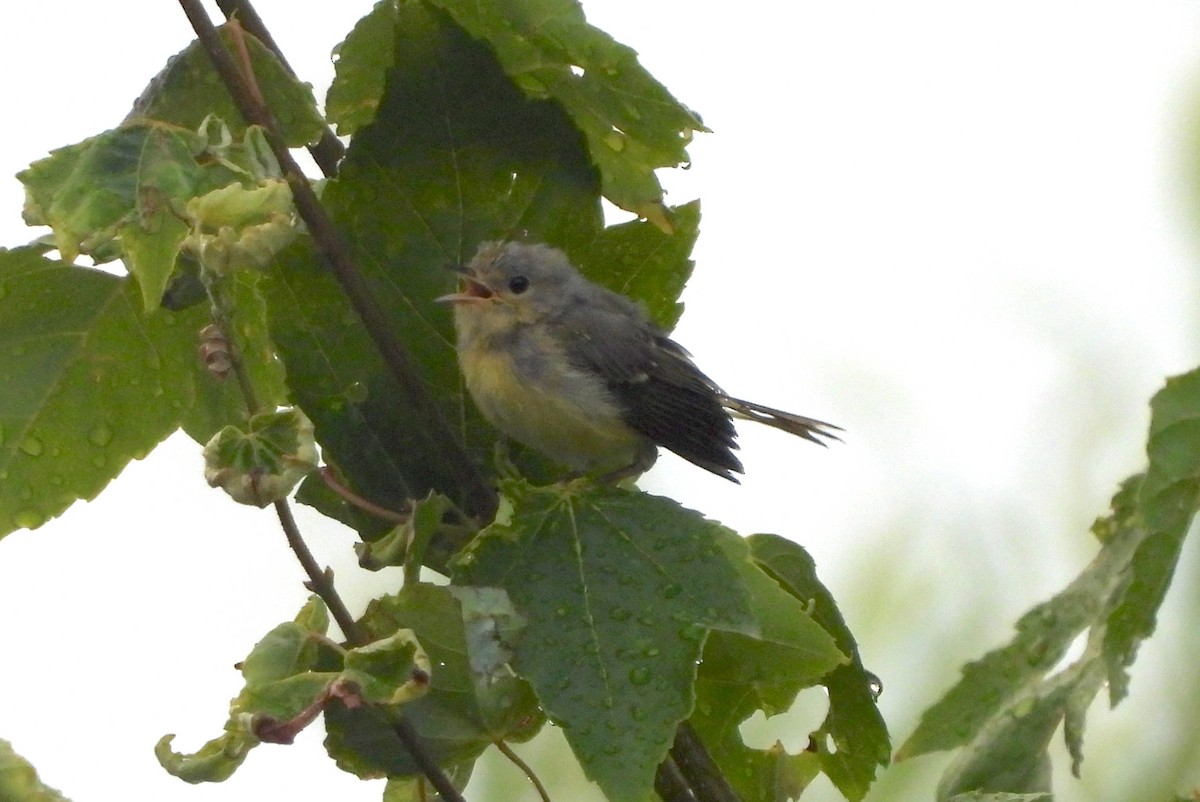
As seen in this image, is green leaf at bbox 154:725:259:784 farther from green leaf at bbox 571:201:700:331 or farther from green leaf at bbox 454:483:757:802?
green leaf at bbox 571:201:700:331

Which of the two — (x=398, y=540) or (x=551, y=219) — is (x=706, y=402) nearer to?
(x=551, y=219)

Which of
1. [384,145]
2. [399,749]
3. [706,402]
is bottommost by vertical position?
[399,749]

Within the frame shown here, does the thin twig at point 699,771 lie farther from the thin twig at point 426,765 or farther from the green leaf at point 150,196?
the green leaf at point 150,196

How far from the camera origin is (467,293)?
2.38 metres

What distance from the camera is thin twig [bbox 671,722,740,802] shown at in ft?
5.66

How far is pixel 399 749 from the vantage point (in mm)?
1737

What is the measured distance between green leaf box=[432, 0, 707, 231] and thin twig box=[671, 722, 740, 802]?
0.68m

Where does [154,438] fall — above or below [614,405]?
below

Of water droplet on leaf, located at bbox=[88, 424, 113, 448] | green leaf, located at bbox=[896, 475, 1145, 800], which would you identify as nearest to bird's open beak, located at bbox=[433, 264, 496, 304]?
water droplet on leaf, located at bbox=[88, 424, 113, 448]

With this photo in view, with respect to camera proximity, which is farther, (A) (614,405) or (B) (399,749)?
(A) (614,405)

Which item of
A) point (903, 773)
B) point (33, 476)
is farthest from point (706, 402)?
point (903, 773)

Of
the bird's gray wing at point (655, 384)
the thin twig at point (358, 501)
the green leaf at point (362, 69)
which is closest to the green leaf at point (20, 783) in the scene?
the thin twig at point (358, 501)

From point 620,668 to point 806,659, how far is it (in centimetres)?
27

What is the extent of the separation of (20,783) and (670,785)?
71 centimetres
